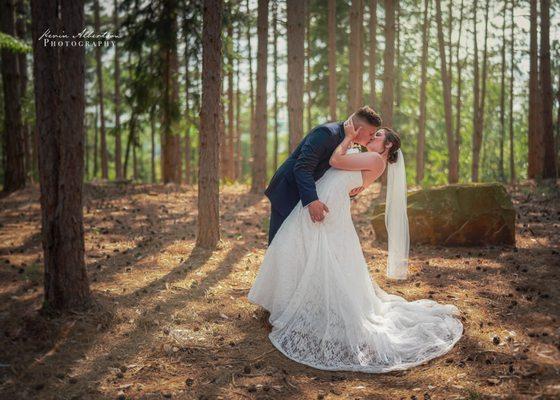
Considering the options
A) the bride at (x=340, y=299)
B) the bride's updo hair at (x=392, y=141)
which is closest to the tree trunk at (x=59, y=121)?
the bride at (x=340, y=299)

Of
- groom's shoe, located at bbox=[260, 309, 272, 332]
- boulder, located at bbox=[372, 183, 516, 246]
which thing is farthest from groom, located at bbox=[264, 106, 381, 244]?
boulder, located at bbox=[372, 183, 516, 246]

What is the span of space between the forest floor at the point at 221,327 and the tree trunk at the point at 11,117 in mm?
5338

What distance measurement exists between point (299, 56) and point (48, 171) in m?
8.59

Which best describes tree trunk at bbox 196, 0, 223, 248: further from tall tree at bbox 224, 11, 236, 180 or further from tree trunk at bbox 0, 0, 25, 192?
tree trunk at bbox 0, 0, 25, 192

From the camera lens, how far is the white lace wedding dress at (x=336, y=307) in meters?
5.20

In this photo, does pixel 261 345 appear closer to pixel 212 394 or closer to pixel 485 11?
pixel 212 394

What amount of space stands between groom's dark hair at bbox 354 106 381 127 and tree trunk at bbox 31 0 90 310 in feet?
10.8

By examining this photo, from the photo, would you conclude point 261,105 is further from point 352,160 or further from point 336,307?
point 336,307

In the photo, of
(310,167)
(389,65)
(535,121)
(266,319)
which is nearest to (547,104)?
(535,121)

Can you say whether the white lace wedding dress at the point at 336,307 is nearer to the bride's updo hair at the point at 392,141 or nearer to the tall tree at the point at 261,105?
the bride's updo hair at the point at 392,141

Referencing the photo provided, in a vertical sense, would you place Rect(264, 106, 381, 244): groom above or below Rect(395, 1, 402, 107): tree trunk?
below

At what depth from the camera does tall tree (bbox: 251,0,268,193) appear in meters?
15.0

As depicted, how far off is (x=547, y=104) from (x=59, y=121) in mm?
16135

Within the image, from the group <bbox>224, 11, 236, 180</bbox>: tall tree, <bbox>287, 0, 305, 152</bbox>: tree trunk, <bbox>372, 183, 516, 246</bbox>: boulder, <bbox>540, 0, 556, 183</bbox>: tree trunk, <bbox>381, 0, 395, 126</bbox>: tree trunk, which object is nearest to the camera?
<bbox>372, 183, 516, 246</bbox>: boulder
